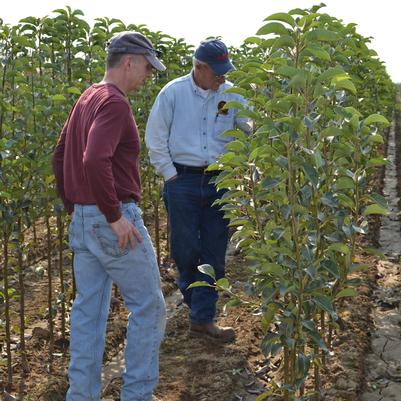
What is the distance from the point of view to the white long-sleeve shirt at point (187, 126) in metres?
4.67

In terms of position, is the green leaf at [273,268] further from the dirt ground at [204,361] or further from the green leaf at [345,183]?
the dirt ground at [204,361]

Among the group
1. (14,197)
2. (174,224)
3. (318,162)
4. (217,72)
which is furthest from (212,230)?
(318,162)

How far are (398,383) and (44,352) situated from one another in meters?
2.36

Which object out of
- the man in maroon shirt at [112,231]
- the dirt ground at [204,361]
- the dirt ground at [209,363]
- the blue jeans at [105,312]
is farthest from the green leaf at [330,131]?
the dirt ground at [209,363]

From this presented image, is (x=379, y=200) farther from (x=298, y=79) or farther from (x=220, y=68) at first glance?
(x=220, y=68)

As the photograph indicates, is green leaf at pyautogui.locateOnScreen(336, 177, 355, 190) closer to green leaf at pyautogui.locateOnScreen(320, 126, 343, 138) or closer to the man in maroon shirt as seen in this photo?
green leaf at pyautogui.locateOnScreen(320, 126, 343, 138)

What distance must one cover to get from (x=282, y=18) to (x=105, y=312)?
1624mm

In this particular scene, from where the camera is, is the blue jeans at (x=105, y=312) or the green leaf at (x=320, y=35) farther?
the blue jeans at (x=105, y=312)

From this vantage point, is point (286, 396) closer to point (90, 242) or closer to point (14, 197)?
point (90, 242)

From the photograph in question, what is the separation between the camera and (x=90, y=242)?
128 inches

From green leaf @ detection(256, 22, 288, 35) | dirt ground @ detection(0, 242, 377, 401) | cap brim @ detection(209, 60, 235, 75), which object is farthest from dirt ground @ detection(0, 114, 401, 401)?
cap brim @ detection(209, 60, 235, 75)

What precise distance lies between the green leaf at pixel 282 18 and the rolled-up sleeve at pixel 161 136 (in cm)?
176

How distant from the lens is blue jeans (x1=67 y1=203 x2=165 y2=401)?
3.28 metres

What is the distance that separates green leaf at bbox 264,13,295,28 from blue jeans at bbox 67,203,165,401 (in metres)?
1.07
